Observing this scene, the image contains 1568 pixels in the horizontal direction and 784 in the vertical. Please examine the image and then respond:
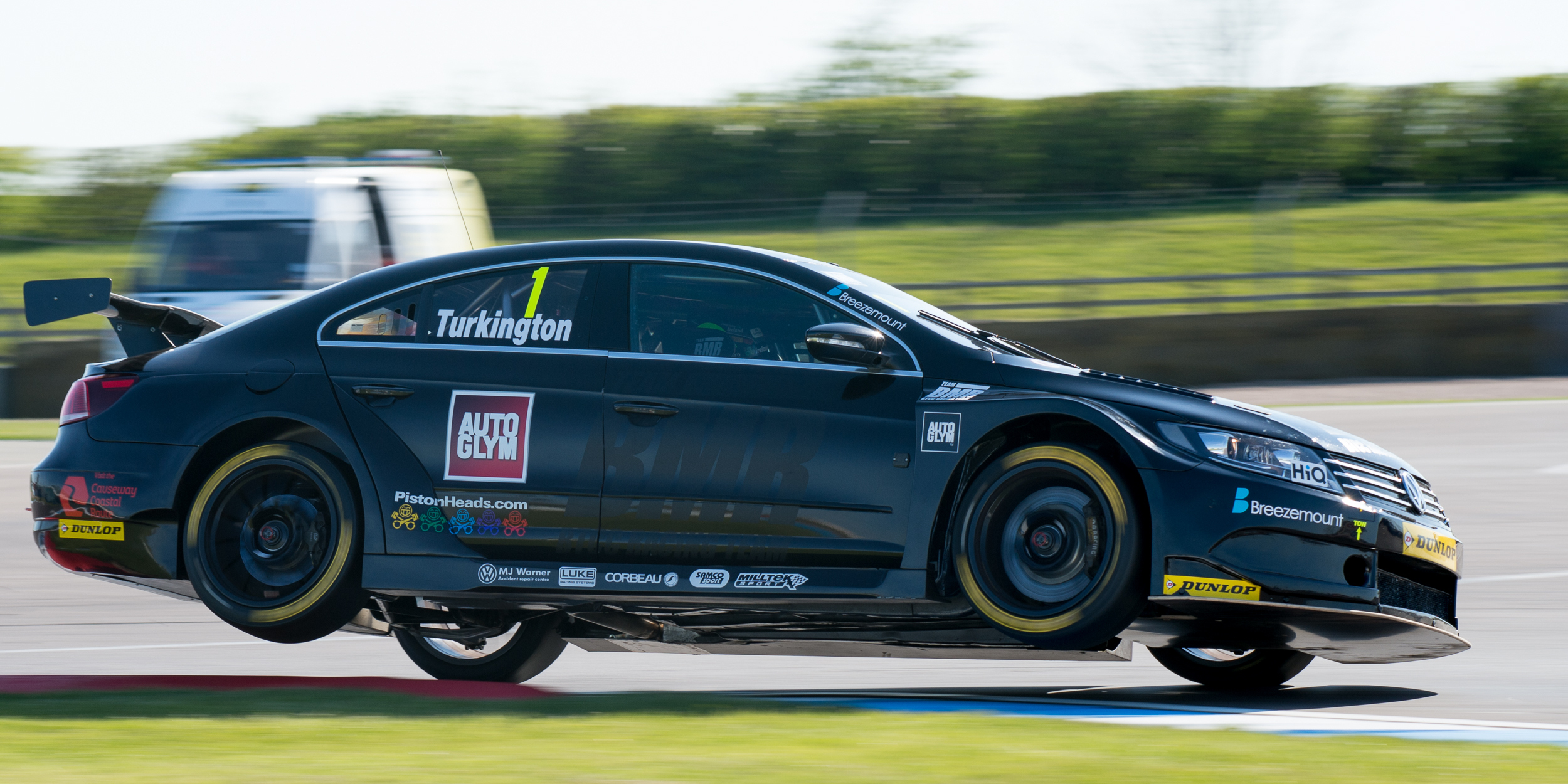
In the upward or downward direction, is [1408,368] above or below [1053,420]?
above

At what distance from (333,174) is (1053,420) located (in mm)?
8275

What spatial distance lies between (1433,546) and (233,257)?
9.07 meters

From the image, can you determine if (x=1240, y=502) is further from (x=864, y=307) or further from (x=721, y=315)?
(x=721, y=315)

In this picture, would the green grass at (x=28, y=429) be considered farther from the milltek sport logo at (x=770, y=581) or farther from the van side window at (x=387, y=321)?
the milltek sport logo at (x=770, y=581)

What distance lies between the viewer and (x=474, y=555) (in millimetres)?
6066

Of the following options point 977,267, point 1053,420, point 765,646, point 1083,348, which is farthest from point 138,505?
point 977,267

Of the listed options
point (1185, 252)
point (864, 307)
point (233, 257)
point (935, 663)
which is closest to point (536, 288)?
point (864, 307)

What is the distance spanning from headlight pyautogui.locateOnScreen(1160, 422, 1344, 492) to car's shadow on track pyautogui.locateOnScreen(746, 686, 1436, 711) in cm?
92

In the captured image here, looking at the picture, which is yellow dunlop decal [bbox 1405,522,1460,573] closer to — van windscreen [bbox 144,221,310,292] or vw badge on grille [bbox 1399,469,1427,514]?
vw badge on grille [bbox 1399,469,1427,514]

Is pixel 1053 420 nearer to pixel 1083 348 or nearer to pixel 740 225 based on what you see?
pixel 1083 348

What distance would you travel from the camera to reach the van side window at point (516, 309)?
243 inches

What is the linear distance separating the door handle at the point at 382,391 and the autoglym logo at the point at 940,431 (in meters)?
1.92

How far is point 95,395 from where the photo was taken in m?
6.59

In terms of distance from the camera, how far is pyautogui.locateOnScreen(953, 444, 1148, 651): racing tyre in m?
5.46
